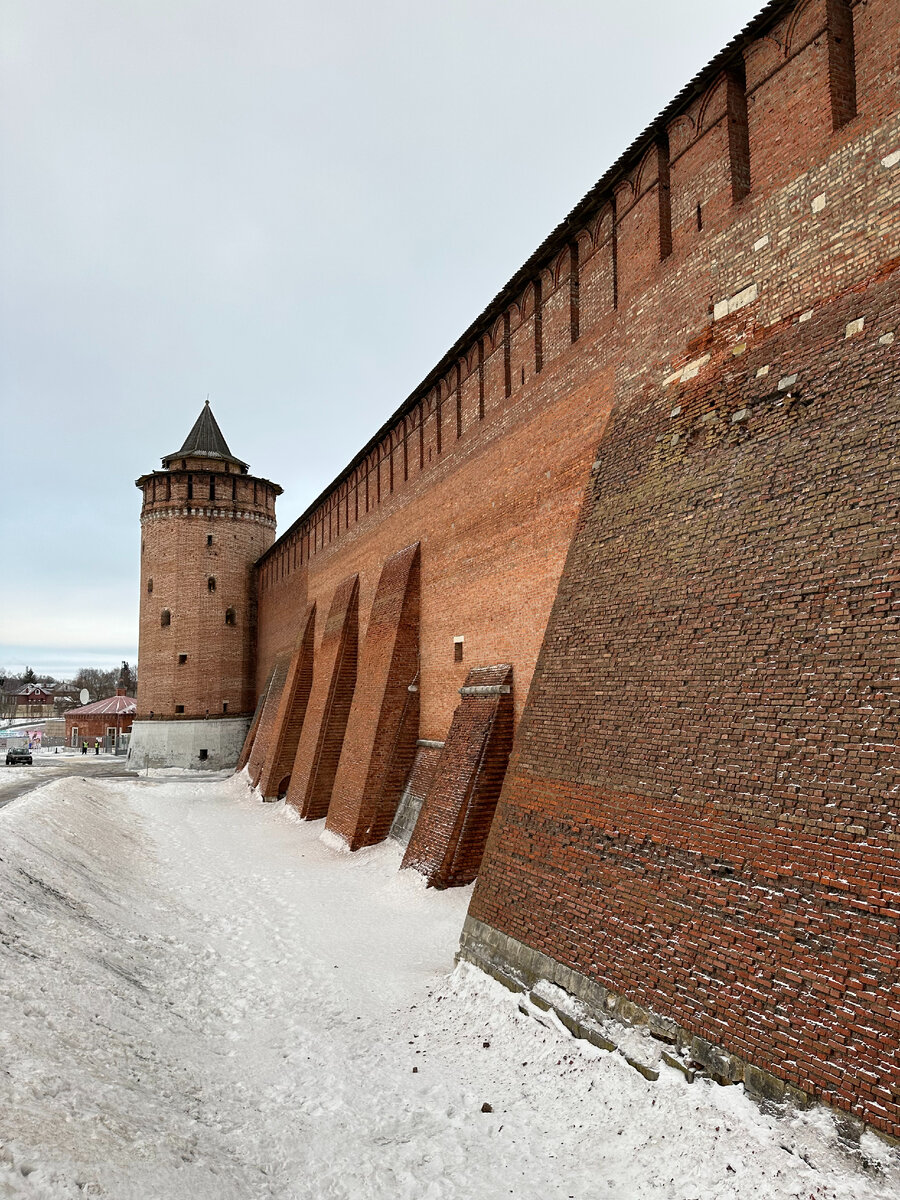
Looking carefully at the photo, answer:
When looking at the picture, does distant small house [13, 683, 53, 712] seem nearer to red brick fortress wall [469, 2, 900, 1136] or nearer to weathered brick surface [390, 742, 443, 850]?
weathered brick surface [390, 742, 443, 850]

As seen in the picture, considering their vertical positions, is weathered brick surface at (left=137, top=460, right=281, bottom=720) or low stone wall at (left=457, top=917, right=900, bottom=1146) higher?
weathered brick surface at (left=137, top=460, right=281, bottom=720)

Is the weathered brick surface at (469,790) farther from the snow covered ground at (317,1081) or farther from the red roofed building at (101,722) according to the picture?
the red roofed building at (101,722)

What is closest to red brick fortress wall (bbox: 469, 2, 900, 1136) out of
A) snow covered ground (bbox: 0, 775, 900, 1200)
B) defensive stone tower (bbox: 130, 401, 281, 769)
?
snow covered ground (bbox: 0, 775, 900, 1200)

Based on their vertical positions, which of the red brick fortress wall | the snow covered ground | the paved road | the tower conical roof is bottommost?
the paved road

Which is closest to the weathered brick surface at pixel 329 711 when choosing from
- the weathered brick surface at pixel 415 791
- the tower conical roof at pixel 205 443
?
the weathered brick surface at pixel 415 791

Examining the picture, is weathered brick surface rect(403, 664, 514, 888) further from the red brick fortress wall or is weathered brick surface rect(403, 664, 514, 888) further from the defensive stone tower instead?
the defensive stone tower

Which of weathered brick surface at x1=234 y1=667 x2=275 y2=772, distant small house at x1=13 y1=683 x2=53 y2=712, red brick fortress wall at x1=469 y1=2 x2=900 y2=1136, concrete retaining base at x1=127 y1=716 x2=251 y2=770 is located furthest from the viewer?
distant small house at x1=13 y1=683 x2=53 y2=712

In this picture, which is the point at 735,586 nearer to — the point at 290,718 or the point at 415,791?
the point at 415,791

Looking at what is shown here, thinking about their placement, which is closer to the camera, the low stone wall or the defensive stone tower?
the low stone wall

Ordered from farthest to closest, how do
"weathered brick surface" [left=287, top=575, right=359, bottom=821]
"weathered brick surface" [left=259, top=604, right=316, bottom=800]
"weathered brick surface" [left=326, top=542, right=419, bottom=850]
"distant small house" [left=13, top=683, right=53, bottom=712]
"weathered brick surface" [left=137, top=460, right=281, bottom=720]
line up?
"distant small house" [left=13, top=683, right=53, bottom=712], "weathered brick surface" [left=137, top=460, right=281, bottom=720], "weathered brick surface" [left=259, top=604, right=316, bottom=800], "weathered brick surface" [left=287, top=575, right=359, bottom=821], "weathered brick surface" [left=326, top=542, right=419, bottom=850]

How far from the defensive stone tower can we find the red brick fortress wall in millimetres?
23169

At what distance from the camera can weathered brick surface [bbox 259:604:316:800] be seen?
2012 centimetres

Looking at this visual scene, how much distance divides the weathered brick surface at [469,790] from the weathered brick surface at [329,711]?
6485mm

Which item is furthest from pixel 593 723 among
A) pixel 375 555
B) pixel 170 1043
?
pixel 375 555
